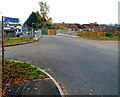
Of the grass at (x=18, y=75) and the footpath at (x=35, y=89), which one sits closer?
the footpath at (x=35, y=89)

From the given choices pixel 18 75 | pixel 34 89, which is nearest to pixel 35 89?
pixel 34 89

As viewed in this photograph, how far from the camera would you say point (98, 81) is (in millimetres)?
4215

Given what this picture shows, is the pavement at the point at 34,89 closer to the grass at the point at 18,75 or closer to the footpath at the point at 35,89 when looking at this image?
the footpath at the point at 35,89

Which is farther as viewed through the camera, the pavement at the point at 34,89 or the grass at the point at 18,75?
the grass at the point at 18,75

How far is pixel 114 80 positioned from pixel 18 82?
3.43 meters

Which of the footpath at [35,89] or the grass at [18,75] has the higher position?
the grass at [18,75]

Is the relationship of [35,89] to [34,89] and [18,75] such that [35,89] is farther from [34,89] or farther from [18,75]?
[18,75]

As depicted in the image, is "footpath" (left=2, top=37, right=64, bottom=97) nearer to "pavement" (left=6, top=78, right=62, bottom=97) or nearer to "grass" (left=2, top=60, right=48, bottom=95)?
"pavement" (left=6, top=78, right=62, bottom=97)

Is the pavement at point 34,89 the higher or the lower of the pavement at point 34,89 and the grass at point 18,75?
the lower

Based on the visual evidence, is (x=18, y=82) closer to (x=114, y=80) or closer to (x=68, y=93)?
(x=68, y=93)

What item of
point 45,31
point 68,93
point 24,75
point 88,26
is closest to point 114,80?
point 68,93

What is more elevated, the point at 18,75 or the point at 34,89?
the point at 18,75

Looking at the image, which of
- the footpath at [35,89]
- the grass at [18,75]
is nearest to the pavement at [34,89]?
the footpath at [35,89]

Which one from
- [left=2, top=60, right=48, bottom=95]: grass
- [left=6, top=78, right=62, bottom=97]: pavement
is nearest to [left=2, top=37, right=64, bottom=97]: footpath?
[left=6, top=78, right=62, bottom=97]: pavement
